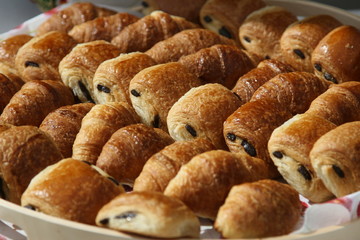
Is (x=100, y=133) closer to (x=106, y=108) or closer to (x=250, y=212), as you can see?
(x=106, y=108)

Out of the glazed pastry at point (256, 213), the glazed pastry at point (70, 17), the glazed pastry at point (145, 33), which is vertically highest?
the glazed pastry at point (70, 17)

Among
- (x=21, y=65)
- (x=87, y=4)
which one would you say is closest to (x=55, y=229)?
(x=21, y=65)

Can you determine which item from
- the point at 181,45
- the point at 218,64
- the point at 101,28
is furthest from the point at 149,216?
the point at 101,28

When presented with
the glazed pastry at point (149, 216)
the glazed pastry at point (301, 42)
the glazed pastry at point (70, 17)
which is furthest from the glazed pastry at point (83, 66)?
the glazed pastry at point (149, 216)

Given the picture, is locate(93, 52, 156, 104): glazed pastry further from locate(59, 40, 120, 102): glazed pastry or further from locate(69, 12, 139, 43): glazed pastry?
locate(69, 12, 139, 43): glazed pastry

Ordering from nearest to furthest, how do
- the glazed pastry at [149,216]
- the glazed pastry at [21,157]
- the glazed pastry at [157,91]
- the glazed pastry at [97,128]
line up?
the glazed pastry at [149,216] < the glazed pastry at [21,157] < the glazed pastry at [97,128] < the glazed pastry at [157,91]

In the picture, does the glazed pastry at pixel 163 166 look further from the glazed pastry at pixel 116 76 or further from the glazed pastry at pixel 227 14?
the glazed pastry at pixel 227 14

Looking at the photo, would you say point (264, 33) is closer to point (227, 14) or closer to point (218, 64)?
point (227, 14)
